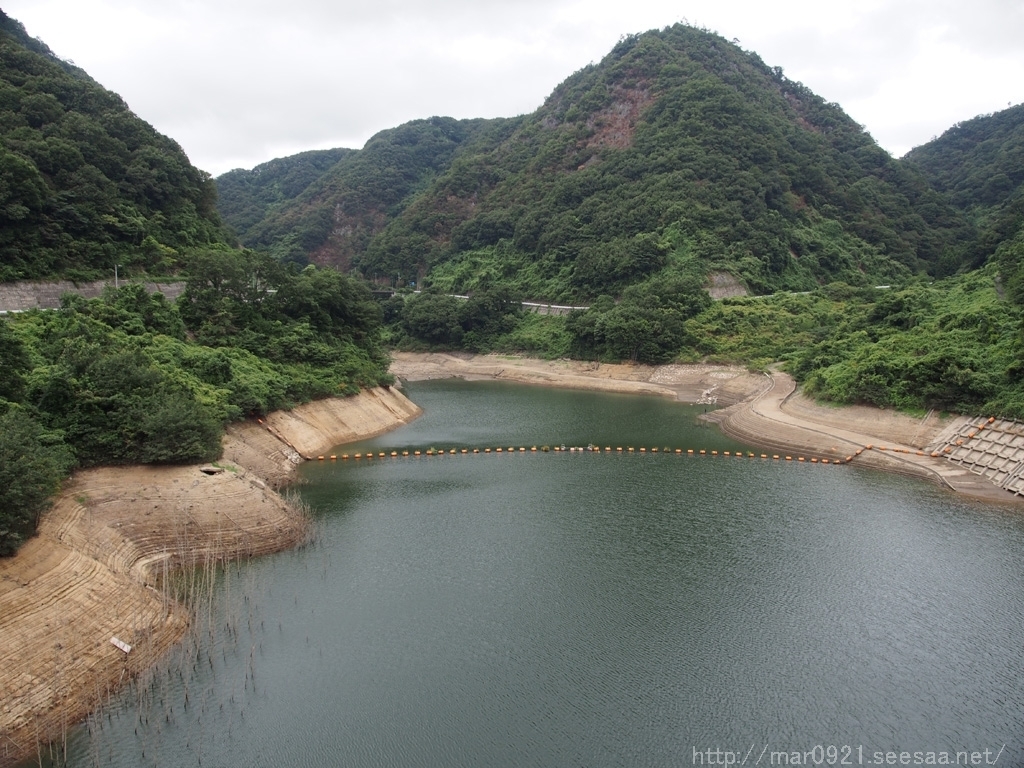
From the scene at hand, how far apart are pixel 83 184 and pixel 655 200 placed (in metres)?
64.9

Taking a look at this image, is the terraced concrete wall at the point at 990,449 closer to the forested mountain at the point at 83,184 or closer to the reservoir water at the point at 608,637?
the reservoir water at the point at 608,637

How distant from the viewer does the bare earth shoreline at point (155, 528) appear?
1577 centimetres

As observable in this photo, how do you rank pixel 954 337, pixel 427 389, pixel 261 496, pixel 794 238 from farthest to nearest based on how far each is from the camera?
pixel 794 238, pixel 427 389, pixel 954 337, pixel 261 496

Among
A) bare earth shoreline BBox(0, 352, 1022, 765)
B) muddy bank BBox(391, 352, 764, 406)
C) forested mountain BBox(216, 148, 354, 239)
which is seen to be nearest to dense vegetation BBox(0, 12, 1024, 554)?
forested mountain BBox(216, 148, 354, 239)

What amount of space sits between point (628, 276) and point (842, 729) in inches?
2789

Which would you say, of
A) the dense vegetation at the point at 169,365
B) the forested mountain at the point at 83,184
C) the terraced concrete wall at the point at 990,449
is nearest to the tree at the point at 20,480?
the dense vegetation at the point at 169,365

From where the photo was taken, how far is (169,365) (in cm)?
3366

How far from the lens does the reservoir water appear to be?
15.0m

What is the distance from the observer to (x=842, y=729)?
15398 millimetres

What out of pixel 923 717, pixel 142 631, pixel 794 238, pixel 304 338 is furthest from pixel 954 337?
pixel 794 238

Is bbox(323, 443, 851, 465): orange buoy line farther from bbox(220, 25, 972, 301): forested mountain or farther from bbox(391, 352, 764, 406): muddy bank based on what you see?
bbox(220, 25, 972, 301): forested mountain

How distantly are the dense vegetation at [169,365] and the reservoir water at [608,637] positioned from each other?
616 centimetres

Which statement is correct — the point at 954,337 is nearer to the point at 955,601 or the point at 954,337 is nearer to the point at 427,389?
the point at 955,601

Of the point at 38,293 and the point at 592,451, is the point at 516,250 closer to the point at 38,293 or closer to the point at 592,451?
the point at 592,451
